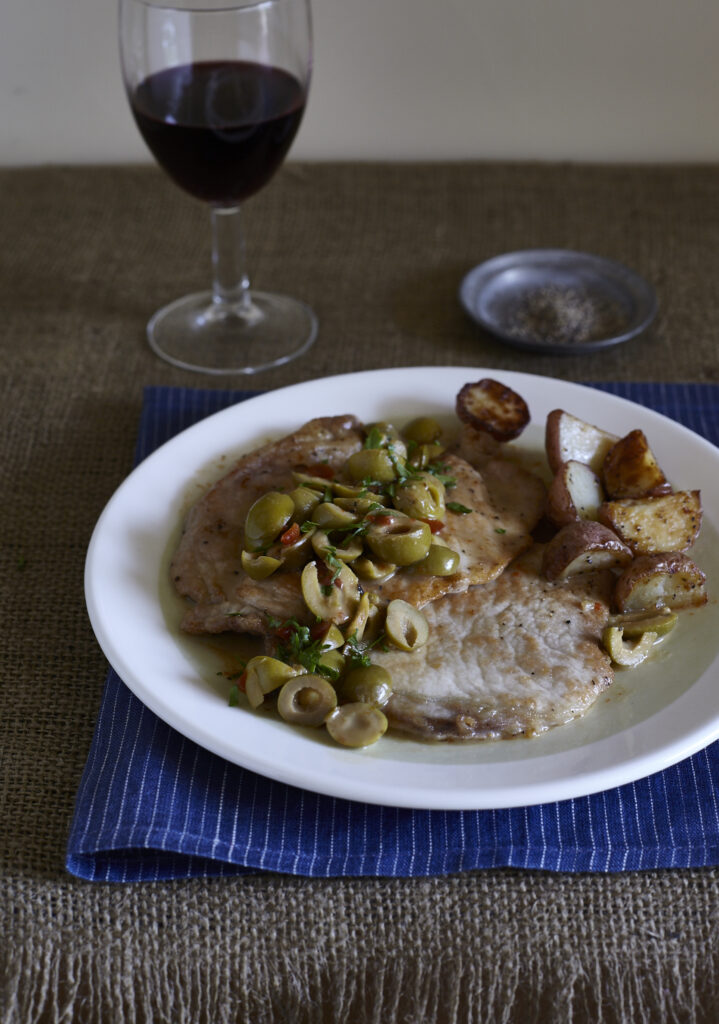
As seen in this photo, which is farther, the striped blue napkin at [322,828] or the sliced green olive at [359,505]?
the sliced green olive at [359,505]

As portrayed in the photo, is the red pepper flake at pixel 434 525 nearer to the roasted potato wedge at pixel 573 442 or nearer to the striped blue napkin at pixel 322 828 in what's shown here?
the roasted potato wedge at pixel 573 442

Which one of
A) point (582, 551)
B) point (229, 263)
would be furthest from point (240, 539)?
point (229, 263)

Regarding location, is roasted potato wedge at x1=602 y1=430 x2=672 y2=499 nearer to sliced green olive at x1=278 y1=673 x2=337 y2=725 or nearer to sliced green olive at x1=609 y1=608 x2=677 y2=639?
sliced green olive at x1=609 y1=608 x2=677 y2=639

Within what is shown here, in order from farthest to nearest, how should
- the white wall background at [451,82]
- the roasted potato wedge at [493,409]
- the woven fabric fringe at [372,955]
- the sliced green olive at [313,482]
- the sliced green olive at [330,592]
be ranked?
1. the white wall background at [451,82]
2. the roasted potato wedge at [493,409]
3. the sliced green olive at [313,482]
4. the sliced green olive at [330,592]
5. the woven fabric fringe at [372,955]

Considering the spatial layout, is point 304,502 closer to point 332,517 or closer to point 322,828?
point 332,517

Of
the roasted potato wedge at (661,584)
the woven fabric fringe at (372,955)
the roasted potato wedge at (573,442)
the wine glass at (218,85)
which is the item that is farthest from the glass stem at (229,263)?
the woven fabric fringe at (372,955)

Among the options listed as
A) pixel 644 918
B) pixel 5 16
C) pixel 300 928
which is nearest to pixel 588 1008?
pixel 644 918
